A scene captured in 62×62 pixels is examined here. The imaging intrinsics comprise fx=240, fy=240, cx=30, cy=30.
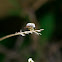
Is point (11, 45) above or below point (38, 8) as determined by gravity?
below

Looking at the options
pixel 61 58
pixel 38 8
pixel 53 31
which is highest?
pixel 38 8

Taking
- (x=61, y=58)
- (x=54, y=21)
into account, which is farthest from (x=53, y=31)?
(x=61, y=58)

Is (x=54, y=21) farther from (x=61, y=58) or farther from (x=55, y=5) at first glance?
(x=61, y=58)

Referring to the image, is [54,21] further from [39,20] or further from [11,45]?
[11,45]

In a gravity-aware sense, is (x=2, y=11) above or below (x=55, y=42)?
above

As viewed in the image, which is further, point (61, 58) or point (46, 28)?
point (61, 58)

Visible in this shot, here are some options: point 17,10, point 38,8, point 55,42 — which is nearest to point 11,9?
point 17,10
